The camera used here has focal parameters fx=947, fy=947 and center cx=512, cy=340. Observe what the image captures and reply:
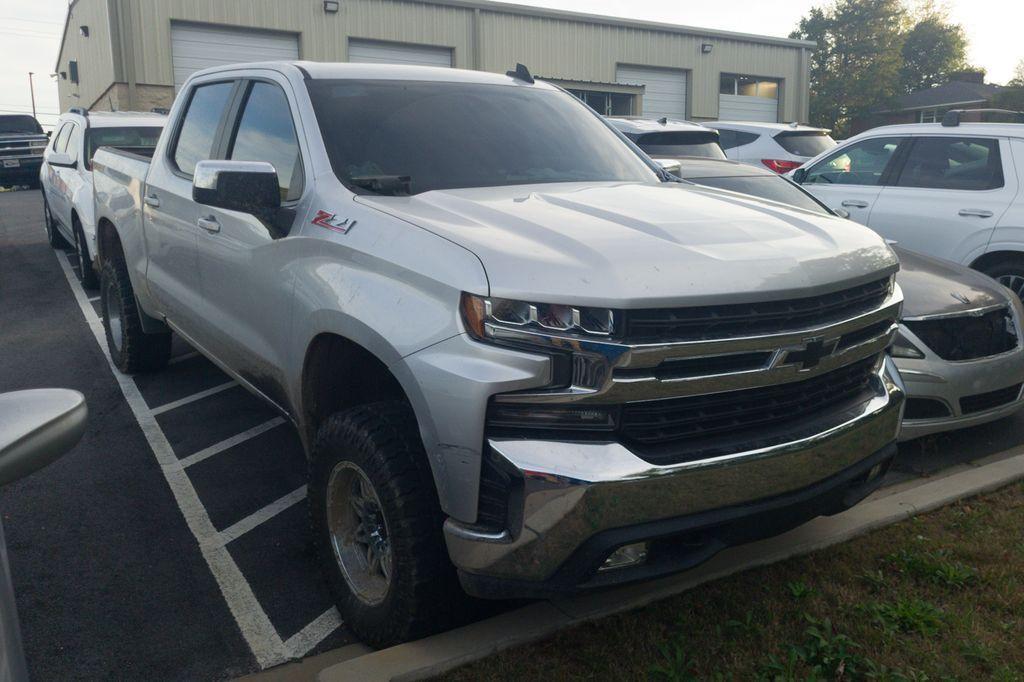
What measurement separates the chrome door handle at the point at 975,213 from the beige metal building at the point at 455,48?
1752cm

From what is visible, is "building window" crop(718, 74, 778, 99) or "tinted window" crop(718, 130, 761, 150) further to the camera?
"building window" crop(718, 74, 778, 99)

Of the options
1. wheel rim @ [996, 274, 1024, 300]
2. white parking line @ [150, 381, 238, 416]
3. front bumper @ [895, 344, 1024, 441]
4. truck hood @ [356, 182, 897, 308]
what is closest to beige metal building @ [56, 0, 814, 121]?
white parking line @ [150, 381, 238, 416]

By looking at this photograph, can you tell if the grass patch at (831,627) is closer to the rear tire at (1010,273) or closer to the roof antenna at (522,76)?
the roof antenna at (522,76)

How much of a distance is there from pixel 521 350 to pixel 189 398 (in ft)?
14.0

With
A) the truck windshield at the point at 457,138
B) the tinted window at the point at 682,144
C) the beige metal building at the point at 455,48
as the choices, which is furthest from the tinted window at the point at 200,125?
the beige metal building at the point at 455,48

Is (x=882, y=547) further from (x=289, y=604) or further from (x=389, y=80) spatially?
(x=389, y=80)

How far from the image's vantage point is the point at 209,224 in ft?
14.2

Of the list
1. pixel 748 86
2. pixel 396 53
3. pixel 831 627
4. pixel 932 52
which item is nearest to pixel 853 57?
pixel 932 52

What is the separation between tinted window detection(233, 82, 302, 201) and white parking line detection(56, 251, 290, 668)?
5.04 ft

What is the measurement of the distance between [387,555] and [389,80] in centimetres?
215

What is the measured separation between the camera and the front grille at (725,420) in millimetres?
2658

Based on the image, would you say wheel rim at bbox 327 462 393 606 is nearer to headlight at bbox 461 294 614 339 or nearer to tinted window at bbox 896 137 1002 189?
headlight at bbox 461 294 614 339

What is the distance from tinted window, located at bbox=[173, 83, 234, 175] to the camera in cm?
480

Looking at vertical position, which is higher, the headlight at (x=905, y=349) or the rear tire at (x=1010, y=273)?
the rear tire at (x=1010, y=273)
